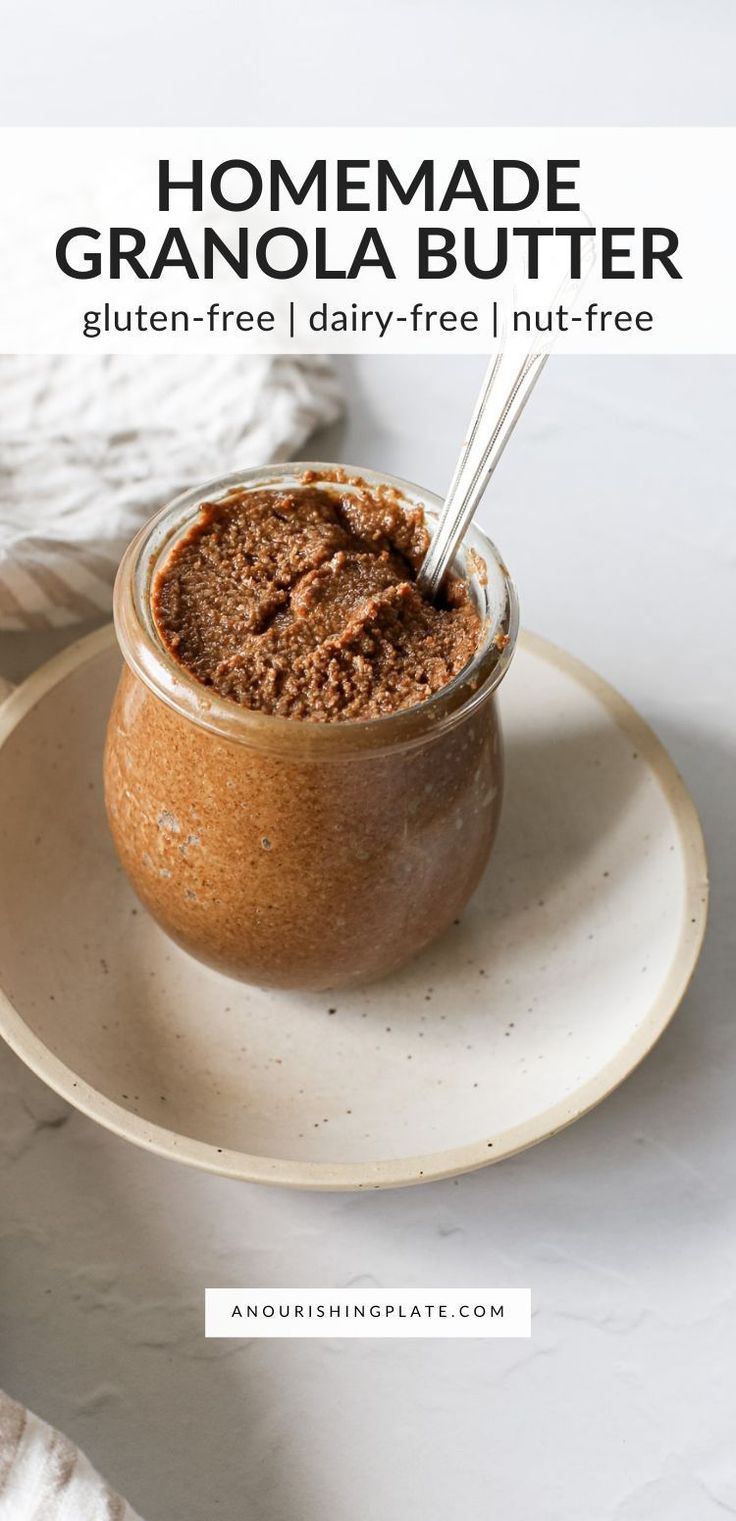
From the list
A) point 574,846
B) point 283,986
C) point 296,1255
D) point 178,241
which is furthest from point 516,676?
point 178,241

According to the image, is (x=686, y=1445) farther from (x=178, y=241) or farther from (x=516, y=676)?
(x=178, y=241)

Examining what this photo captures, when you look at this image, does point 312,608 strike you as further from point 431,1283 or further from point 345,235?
point 345,235

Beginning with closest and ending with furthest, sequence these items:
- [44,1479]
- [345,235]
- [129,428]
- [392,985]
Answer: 1. [44,1479]
2. [392,985]
3. [129,428]
4. [345,235]

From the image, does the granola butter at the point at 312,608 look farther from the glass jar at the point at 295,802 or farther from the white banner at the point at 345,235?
the white banner at the point at 345,235

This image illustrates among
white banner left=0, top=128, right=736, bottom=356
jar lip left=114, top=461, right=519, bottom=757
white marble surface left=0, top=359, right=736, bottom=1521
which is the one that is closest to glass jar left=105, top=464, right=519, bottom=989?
jar lip left=114, top=461, right=519, bottom=757

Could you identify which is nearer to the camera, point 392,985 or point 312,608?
point 312,608

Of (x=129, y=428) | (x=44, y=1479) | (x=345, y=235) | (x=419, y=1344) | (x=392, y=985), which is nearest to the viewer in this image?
(x=44, y=1479)

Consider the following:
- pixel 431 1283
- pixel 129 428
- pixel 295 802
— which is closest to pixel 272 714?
pixel 295 802
